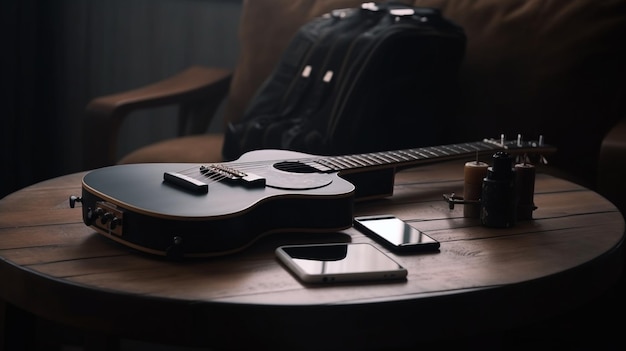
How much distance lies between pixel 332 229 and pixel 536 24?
0.92 meters

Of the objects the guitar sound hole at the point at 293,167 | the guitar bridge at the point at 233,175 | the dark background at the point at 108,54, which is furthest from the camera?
the dark background at the point at 108,54

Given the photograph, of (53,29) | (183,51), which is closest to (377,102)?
(183,51)

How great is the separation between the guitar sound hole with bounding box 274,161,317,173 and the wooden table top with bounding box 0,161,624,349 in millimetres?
159

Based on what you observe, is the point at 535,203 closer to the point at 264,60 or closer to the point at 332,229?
the point at 332,229

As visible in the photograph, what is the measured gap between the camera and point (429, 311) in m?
0.82

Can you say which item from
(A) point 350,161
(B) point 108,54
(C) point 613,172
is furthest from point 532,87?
(B) point 108,54

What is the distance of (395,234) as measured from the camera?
104cm

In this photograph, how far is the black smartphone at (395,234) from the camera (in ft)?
3.27

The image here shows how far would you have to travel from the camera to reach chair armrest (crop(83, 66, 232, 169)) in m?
1.83

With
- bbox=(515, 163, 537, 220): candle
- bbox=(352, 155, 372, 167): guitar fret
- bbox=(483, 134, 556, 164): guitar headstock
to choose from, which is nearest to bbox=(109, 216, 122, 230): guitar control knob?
bbox=(352, 155, 372, 167): guitar fret

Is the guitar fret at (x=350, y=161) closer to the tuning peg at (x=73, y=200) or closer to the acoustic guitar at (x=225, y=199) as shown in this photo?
the acoustic guitar at (x=225, y=199)

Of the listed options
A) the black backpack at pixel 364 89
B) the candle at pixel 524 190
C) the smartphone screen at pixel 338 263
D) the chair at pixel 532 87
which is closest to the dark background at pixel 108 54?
the chair at pixel 532 87

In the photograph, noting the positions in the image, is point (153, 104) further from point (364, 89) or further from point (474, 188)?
point (474, 188)

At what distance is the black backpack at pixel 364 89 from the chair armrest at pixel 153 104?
0.26 meters
